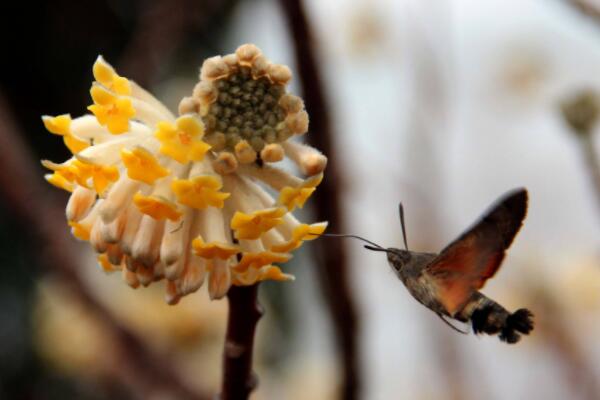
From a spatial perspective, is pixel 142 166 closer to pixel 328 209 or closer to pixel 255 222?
pixel 255 222

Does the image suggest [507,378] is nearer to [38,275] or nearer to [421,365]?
[421,365]

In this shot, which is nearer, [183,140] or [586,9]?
[183,140]

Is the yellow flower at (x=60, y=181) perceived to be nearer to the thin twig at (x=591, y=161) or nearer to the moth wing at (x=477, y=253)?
the moth wing at (x=477, y=253)

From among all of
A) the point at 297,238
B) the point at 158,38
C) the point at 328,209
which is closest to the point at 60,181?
the point at 297,238

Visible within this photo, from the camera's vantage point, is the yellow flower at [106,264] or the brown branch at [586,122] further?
the brown branch at [586,122]

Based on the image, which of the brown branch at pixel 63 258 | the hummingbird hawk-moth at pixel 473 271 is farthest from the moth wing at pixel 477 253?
the brown branch at pixel 63 258
